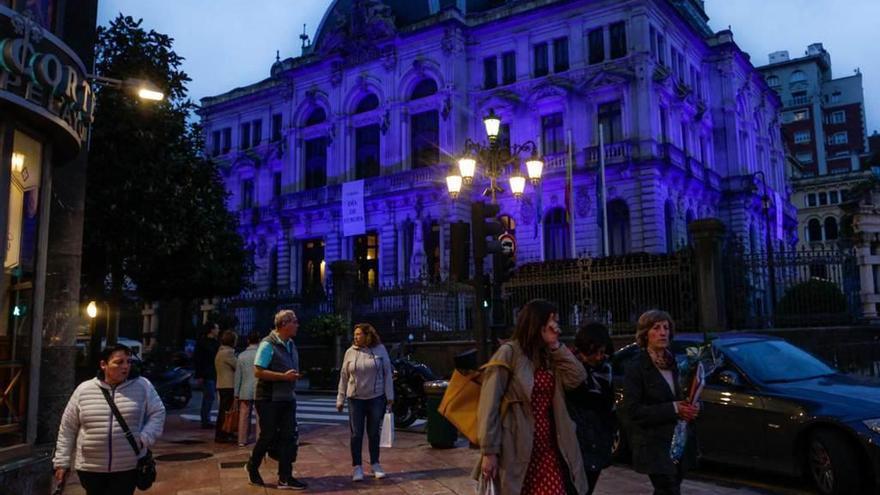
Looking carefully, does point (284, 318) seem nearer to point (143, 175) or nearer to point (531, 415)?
point (531, 415)

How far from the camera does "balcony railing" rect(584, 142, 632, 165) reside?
34938 mm

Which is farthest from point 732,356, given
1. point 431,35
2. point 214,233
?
point 431,35

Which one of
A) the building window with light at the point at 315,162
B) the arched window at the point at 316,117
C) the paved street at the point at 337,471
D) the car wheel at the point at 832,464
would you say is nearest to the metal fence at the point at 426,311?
the paved street at the point at 337,471

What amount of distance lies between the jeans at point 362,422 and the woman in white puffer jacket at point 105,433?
3425mm

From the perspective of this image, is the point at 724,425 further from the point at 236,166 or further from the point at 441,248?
the point at 236,166

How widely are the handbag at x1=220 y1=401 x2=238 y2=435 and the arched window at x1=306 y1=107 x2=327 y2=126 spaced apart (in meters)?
35.5

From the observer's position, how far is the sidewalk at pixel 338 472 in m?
7.91

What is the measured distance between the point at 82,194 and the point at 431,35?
32744mm

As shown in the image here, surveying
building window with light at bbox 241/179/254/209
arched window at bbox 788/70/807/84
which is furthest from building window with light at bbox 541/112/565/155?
arched window at bbox 788/70/807/84

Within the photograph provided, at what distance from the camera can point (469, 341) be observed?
68.5ft

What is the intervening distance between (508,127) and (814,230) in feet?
194

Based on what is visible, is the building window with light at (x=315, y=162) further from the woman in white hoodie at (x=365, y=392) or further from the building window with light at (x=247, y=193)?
the woman in white hoodie at (x=365, y=392)

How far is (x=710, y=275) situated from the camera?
17.9 metres

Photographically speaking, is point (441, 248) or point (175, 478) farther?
point (441, 248)
